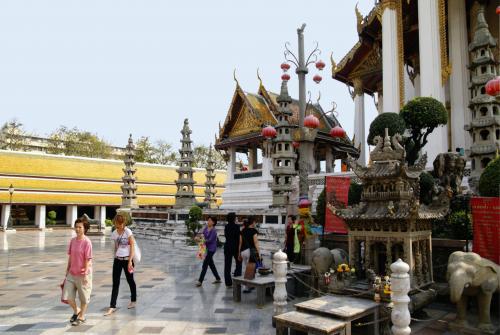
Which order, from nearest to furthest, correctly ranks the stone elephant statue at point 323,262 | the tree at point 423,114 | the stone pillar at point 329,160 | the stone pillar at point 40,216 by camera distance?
1. the stone elephant statue at point 323,262
2. the tree at point 423,114
3. the stone pillar at point 329,160
4. the stone pillar at point 40,216

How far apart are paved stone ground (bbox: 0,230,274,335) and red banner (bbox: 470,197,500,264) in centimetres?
406

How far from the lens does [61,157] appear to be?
1524 inches

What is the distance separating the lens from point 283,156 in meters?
19.0

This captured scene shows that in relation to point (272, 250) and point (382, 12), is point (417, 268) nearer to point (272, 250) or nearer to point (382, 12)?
point (272, 250)

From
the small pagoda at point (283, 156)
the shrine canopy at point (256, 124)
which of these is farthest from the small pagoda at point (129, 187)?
the small pagoda at point (283, 156)

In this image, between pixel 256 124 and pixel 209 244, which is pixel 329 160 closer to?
pixel 256 124

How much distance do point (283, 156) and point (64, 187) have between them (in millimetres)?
26519

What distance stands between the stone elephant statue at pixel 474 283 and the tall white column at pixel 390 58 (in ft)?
37.7

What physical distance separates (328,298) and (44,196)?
35.4 metres

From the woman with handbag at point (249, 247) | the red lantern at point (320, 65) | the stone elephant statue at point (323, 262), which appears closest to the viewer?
the stone elephant statue at point (323, 262)

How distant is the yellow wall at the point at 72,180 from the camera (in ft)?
115

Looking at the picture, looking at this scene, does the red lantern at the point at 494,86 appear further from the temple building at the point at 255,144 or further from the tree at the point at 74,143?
the tree at the point at 74,143

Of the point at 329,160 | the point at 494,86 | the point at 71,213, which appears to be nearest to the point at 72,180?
the point at 71,213

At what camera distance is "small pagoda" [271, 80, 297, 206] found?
18.9m
